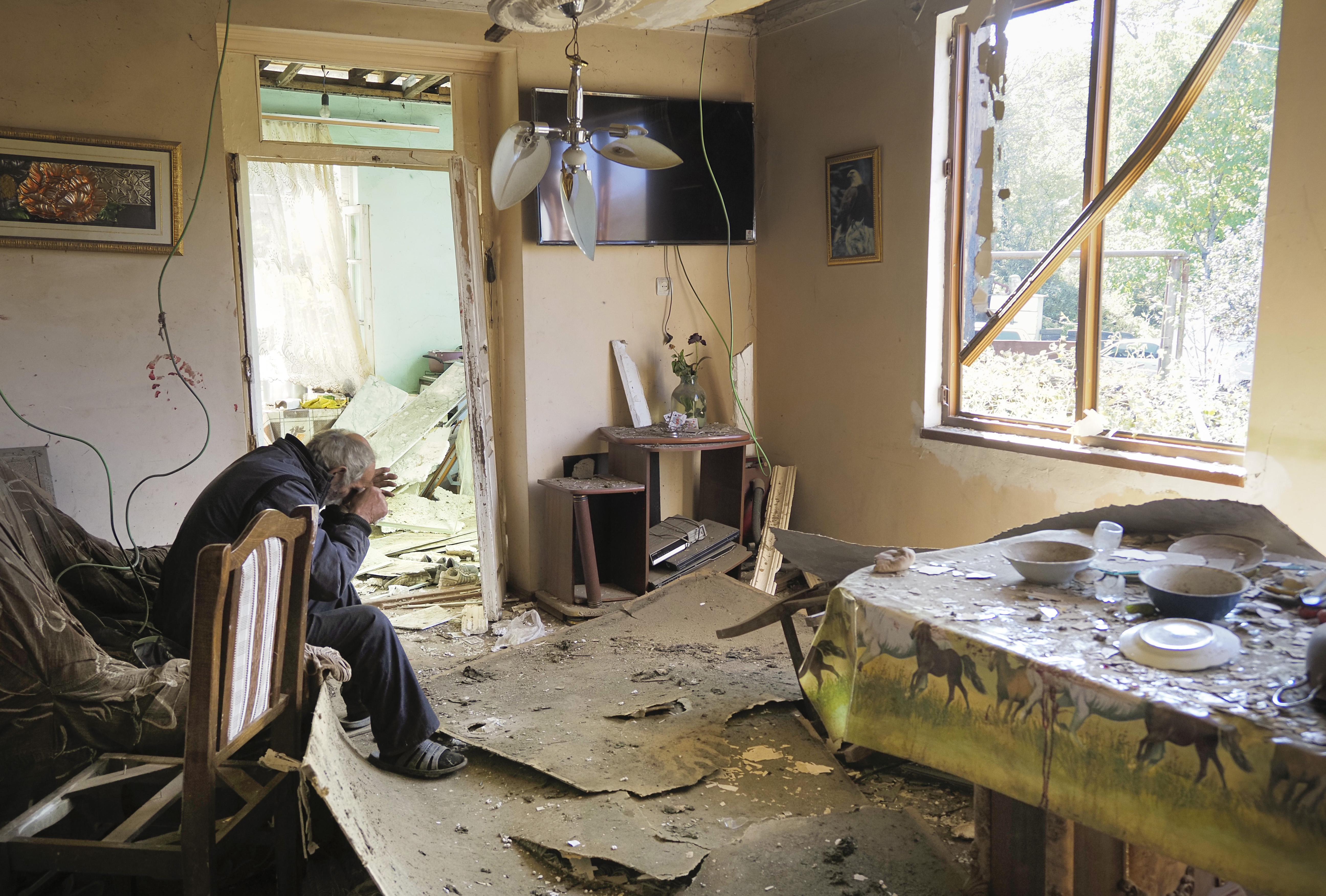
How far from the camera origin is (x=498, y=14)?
2443 mm

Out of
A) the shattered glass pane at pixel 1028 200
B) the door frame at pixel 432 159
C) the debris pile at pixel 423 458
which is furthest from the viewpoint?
the debris pile at pixel 423 458

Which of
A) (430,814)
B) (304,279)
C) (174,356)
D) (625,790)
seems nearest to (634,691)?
(625,790)

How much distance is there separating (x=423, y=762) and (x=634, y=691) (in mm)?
Answer: 891

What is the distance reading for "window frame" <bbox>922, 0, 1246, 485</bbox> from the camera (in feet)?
10.5

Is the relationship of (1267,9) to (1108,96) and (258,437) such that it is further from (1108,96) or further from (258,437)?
(258,437)

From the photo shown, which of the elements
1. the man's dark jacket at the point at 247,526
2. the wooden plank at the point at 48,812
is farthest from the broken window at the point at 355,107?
the wooden plank at the point at 48,812

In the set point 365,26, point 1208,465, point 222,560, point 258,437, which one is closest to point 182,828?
point 222,560

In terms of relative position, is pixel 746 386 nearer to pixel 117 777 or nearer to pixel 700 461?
pixel 700 461

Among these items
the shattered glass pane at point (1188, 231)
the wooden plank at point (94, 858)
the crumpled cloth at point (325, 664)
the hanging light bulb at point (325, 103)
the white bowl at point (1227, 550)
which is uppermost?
the hanging light bulb at point (325, 103)

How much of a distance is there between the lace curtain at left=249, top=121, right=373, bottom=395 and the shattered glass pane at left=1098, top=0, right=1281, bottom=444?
566cm

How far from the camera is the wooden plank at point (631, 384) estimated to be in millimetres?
4707

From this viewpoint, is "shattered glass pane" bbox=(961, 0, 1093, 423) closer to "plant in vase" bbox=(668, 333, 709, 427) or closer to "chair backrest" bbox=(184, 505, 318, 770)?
"plant in vase" bbox=(668, 333, 709, 427)

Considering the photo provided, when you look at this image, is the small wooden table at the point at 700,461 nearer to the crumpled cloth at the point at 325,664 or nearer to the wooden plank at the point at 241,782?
the crumpled cloth at the point at 325,664

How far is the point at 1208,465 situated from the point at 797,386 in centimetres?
212
